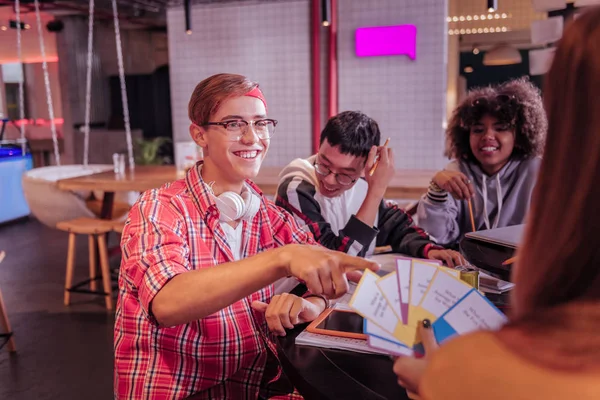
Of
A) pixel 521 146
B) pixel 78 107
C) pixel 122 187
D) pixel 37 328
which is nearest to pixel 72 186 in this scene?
pixel 122 187

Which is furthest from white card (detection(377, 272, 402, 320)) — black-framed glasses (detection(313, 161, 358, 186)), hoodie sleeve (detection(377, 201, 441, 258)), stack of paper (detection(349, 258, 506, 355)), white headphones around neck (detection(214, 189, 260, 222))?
hoodie sleeve (detection(377, 201, 441, 258))

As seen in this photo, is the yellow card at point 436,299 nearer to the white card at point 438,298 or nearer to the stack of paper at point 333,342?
the white card at point 438,298

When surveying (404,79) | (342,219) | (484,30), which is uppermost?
(484,30)

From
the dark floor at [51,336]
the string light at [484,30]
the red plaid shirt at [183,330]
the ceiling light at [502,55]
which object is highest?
the string light at [484,30]

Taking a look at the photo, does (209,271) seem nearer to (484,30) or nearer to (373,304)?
(373,304)

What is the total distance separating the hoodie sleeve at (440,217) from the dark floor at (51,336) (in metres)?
1.85

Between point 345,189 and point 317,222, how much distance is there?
0.22 metres

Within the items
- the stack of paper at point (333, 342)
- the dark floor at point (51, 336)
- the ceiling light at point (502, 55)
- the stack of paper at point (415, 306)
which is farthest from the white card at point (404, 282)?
the ceiling light at point (502, 55)

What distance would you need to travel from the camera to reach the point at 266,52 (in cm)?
549

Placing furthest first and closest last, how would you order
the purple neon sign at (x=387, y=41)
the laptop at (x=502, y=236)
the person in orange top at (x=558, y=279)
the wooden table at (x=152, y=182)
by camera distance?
the purple neon sign at (x=387, y=41), the wooden table at (x=152, y=182), the laptop at (x=502, y=236), the person in orange top at (x=558, y=279)

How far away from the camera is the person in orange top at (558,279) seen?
21.8 inches

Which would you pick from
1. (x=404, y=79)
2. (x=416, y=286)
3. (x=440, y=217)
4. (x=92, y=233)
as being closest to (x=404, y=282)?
(x=416, y=286)

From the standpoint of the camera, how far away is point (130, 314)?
1372mm

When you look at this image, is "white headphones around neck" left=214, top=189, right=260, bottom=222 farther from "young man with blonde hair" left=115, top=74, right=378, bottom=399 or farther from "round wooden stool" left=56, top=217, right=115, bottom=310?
"round wooden stool" left=56, top=217, right=115, bottom=310
